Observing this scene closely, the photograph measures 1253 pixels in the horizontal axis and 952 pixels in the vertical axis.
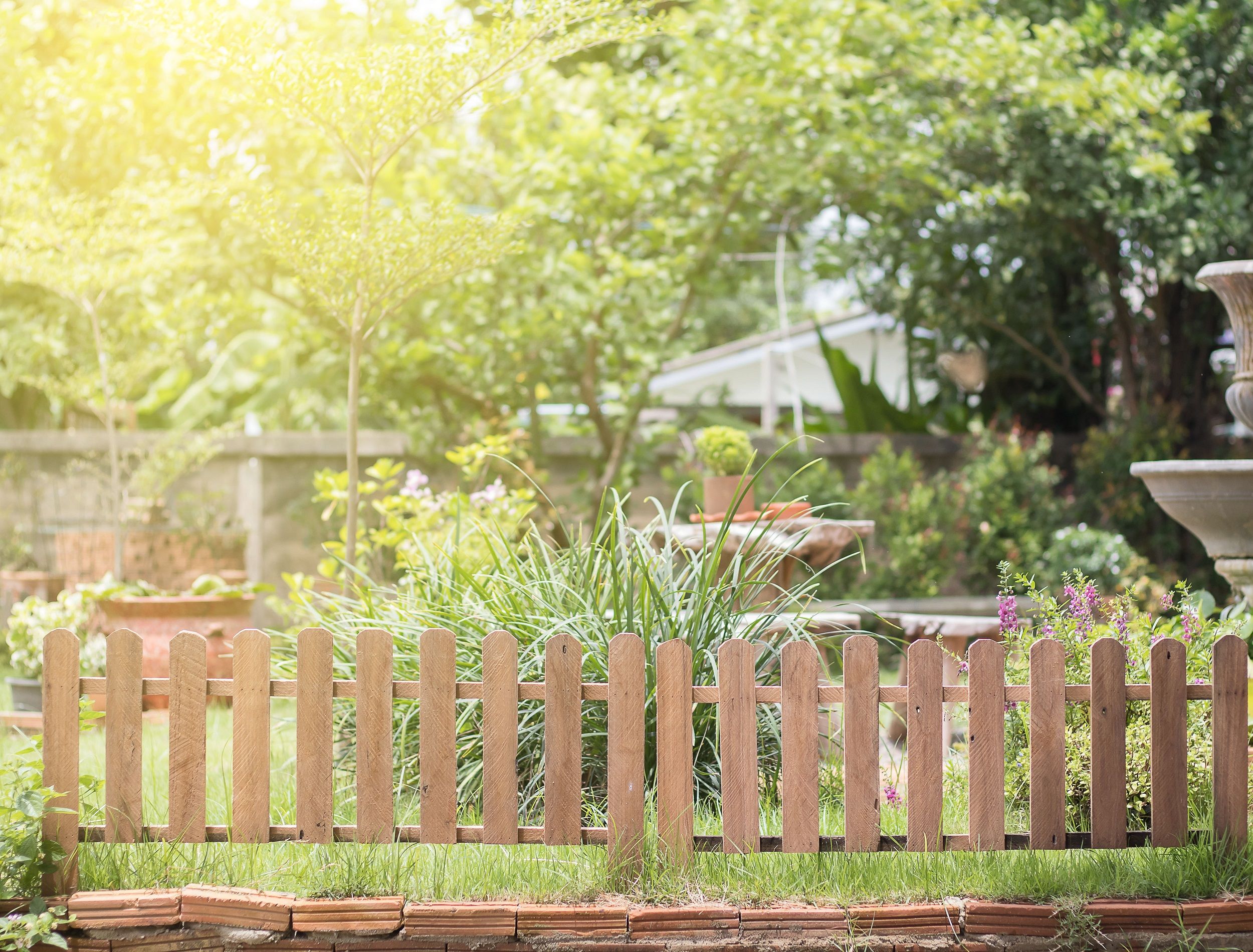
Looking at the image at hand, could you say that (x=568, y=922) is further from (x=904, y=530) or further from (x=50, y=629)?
(x=904, y=530)

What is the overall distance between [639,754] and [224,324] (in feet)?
20.3

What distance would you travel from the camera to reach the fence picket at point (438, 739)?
2.81 meters

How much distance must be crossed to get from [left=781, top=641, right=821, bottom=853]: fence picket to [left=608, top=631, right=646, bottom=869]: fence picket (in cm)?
36

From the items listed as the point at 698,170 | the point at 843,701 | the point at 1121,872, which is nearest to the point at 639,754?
the point at 843,701

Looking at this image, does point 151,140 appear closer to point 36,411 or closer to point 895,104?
point 36,411

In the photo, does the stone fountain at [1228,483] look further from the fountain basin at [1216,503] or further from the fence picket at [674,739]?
the fence picket at [674,739]

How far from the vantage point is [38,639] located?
17.6 feet

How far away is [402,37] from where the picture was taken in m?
4.73

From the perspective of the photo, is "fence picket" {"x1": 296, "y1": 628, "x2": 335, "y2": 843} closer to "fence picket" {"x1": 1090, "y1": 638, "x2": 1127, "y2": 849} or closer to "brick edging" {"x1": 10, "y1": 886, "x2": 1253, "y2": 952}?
"brick edging" {"x1": 10, "y1": 886, "x2": 1253, "y2": 952}

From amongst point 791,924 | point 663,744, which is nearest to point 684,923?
point 791,924

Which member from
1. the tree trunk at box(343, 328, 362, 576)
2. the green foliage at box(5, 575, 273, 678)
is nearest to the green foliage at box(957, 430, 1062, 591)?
the tree trunk at box(343, 328, 362, 576)

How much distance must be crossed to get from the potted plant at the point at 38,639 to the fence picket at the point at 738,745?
3569 millimetres

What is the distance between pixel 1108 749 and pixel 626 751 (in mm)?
1211

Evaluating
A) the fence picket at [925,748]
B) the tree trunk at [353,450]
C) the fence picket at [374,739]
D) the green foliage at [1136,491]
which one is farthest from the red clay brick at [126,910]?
the green foliage at [1136,491]
